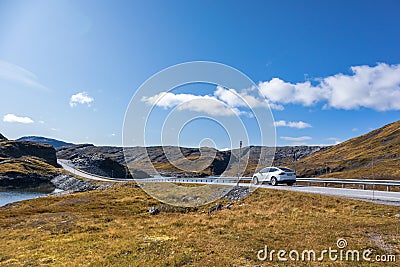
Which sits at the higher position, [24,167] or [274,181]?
[274,181]

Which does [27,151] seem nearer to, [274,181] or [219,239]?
[274,181]

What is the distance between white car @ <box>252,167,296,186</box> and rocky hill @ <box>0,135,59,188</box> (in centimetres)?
10843

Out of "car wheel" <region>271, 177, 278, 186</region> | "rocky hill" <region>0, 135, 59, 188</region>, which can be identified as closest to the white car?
"car wheel" <region>271, 177, 278, 186</region>

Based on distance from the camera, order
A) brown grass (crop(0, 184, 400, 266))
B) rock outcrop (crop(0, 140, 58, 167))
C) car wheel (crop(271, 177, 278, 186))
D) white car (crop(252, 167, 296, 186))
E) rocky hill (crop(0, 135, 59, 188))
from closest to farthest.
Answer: brown grass (crop(0, 184, 400, 266)) → white car (crop(252, 167, 296, 186)) → car wheel (crop(271, 177, 278, 186)) → rocky hill (crop(0, 135, 59, 188)) → rock outcrop (crop(0, 140, 58, 167))

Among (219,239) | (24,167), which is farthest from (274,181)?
(24,167)

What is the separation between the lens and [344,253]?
34.2ft

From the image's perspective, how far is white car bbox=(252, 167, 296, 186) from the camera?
33.6 m

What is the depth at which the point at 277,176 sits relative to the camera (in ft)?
111

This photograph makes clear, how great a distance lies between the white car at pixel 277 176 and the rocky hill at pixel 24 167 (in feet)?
356

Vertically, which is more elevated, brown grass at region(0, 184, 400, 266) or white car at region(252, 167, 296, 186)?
white car at region(252, 167, 296, 186)

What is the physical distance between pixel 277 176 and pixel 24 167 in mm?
135106

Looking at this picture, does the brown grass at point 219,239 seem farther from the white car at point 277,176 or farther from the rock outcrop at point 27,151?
the rock outcrop at point 27,151

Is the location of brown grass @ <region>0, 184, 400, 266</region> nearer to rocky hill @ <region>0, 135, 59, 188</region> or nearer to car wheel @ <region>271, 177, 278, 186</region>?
car wheel @ <region>271, 177, 278, 186</region>

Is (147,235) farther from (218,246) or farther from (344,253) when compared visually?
(344,253)
